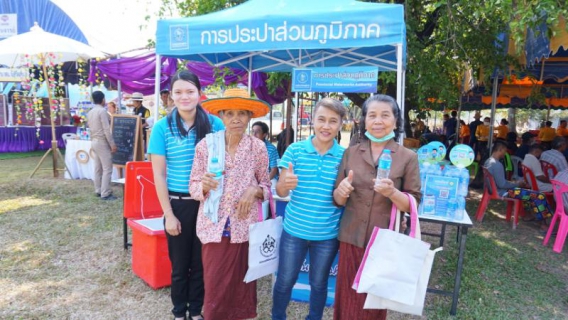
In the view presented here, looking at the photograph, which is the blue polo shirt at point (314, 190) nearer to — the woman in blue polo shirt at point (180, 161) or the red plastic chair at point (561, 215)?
the woman in blue polo shirt at point (180, 161)

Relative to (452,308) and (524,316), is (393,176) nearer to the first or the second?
(452,308)

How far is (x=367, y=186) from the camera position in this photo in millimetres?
2025

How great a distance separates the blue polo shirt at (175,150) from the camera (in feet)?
7.66

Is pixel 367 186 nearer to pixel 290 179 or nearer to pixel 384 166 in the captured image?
pixel 384 166

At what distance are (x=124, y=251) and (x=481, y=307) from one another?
362cm

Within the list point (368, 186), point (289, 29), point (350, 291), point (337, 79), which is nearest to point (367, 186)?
point (368, 186)

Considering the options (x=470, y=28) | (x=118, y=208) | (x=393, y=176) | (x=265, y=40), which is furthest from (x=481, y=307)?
(x=118, y=208)

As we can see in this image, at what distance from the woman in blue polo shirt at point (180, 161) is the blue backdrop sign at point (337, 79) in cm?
192

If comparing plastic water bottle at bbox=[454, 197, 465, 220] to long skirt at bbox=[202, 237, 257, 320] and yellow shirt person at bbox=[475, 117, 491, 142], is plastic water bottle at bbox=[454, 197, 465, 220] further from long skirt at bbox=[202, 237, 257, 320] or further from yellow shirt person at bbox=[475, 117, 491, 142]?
yellow shirt person at bbox=[475, 117, 491, 142]

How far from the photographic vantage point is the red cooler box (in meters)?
3.22

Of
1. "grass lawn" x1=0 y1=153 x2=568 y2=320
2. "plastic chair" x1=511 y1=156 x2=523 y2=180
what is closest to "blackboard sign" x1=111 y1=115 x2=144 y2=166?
"grass lawn" x1=0 y1=153 x2=568 y2=320

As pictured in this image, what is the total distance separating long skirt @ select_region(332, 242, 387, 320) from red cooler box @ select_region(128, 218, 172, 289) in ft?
5.59

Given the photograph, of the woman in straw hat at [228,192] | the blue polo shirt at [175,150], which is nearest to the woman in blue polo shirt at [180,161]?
the blue polo shirt at [175,150]

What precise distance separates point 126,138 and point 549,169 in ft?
22.8
